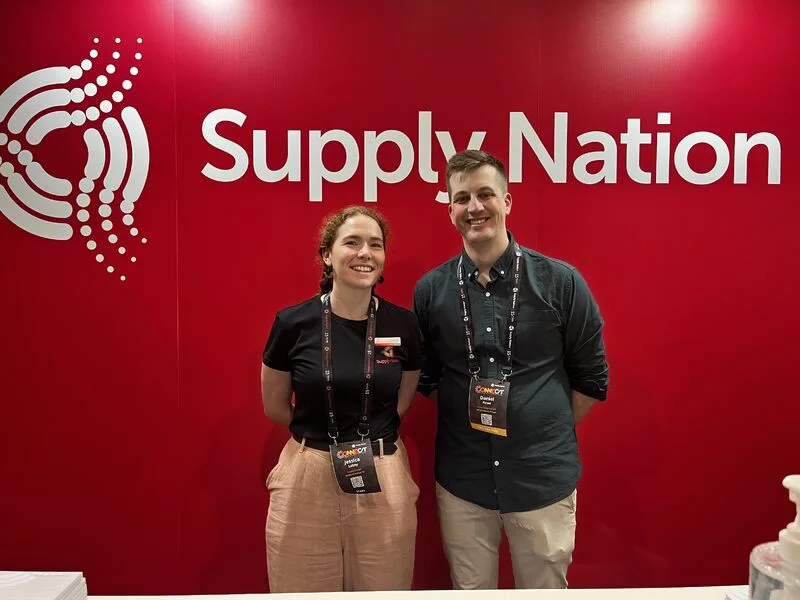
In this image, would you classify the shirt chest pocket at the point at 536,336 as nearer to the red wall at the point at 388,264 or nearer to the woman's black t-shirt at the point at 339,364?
the woman's black t-shirt at the point at 339,364

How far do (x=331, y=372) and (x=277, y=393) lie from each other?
0.35 metres

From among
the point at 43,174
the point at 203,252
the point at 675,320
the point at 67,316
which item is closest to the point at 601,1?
the point at 675,320

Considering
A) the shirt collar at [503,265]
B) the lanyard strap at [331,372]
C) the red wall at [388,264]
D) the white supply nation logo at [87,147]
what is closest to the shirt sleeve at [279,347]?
the lanyard strap at [331,372]

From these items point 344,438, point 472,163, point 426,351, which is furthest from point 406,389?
point 472,163

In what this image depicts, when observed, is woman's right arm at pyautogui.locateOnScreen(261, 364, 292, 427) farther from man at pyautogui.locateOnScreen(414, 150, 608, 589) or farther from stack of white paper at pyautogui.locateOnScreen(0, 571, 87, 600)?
stack of white paper at pyautogui.locateOnScreen(0, 571, 87, 600)

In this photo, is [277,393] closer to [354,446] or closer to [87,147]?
[354,446]

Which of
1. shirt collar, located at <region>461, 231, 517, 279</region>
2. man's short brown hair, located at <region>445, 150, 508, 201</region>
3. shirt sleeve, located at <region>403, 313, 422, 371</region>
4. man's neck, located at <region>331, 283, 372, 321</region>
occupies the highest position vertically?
man's short brown hair, located at <region>445, 150, 508, 201</region>

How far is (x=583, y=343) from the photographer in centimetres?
230

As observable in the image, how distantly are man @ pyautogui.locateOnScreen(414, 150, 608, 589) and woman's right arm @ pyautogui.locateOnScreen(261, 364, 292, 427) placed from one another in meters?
0.64

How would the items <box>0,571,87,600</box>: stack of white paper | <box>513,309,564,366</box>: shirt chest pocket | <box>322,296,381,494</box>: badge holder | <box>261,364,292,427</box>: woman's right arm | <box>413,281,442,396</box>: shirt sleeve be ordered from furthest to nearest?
<box>413,281,442,396</box>: shirt sleeve
<box>261,364,292,427</box>: woman's right arm
<box>513,309,564,366</box>: shirt chest pocket
<box>322,296,381,494</box>: badge holder
<box>0,571,87,600</box>: stack of white paper

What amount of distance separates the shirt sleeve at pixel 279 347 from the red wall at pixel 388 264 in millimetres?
562

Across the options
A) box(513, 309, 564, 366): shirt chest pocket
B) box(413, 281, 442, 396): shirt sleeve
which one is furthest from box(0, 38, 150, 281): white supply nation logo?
box(513, 309, 564, 366): shirt chest pocket

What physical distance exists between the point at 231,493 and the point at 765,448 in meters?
2.58

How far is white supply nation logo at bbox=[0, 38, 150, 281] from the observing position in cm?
271
